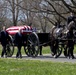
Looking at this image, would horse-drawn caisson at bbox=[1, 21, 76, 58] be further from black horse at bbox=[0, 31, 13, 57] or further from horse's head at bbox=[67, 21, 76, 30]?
horse's head at bbox=[67, 21, 76, 30]

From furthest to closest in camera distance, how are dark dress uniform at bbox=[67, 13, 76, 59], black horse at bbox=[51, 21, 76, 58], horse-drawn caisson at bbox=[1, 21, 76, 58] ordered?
1. horse-drawn caisson at bbox=[1, 21, 76, 58]
2. black horse at bbox=[51, 21, 76, 58]
3. dark dress uniform at bbox=[67, 13, 76, 59]

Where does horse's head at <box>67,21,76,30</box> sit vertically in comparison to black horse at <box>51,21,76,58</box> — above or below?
above

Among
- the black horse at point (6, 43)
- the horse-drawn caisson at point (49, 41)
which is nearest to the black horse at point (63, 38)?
the horse-drawn caisson at point (49, 41)

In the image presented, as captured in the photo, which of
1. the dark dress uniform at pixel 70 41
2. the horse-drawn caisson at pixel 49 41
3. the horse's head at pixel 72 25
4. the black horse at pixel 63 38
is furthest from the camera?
the horse-drawn caisson at pixel 49 41

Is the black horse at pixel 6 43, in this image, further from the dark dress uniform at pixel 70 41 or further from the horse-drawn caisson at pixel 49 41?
the dark dress uniform at pixel 70 41

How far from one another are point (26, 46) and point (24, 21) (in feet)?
168

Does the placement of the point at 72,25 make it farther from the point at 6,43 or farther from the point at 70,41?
the point at 6,43

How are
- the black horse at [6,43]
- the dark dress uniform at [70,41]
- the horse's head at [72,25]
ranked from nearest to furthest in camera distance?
the horse's head at [72,25] < the dark dress uniform at [70,41] < the black horse at [6,43]

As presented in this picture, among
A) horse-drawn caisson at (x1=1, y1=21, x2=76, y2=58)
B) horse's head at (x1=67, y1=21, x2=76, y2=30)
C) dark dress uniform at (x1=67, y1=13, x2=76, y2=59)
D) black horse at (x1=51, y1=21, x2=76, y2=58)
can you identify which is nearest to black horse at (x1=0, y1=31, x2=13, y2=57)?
horse-drawn caisson at (x1=1, y1=21, x2=76, y2=58)

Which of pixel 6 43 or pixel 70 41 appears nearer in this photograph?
pixel 70 41

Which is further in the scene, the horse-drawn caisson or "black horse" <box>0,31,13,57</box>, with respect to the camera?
"black horse" <box>0,31,13,57</box>

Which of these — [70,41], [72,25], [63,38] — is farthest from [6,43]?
[72,25]

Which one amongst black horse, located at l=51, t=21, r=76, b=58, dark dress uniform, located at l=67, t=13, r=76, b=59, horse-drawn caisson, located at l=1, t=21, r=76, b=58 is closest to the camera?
dark dress uniform, located at l=67, t=13, r=76, b=59

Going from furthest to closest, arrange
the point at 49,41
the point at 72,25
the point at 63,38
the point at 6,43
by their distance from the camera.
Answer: the point at 6,43
the point at 49,41
the point at 63,38
the point at 72,25
